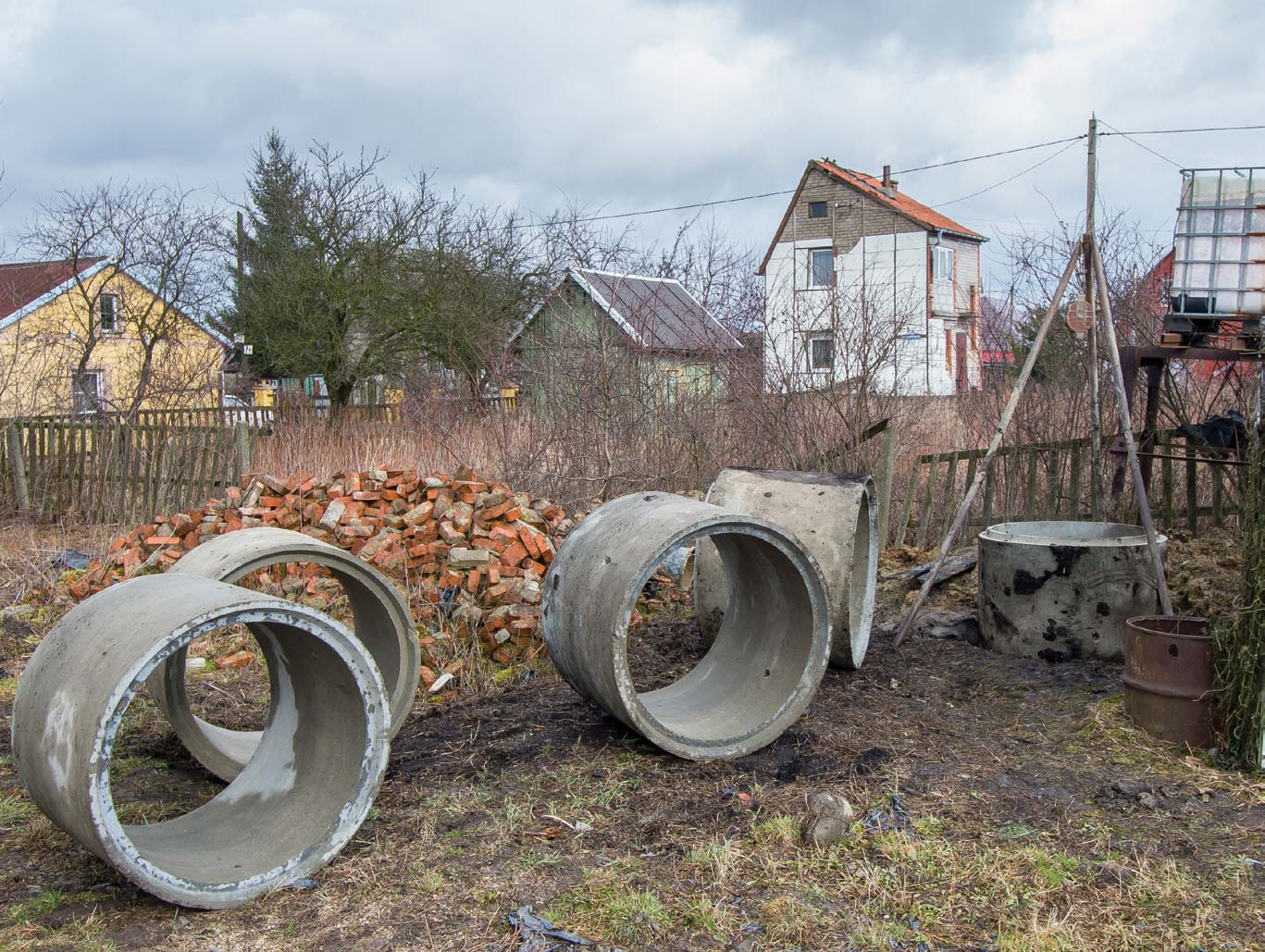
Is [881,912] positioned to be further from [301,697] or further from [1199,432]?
[1199,432]

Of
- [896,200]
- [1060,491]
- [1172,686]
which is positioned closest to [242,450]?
[1060,491]

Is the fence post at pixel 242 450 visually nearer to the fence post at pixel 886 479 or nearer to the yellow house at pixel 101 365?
the yellow house at pixel 101 365

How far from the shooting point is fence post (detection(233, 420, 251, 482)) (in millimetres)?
10883

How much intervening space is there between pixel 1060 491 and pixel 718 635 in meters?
4.28

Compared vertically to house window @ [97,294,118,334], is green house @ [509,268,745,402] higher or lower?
lower

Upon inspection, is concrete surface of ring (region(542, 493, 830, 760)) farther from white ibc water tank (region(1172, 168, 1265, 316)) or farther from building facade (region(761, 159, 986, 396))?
building facade (region(761, 159, 986, 396))

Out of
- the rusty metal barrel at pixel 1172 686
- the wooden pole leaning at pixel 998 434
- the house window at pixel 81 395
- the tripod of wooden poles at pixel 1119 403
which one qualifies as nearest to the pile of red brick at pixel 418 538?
the wooden pole leaning at pixel 998 434

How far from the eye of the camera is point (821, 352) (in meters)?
10.6

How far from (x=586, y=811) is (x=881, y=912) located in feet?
4.20

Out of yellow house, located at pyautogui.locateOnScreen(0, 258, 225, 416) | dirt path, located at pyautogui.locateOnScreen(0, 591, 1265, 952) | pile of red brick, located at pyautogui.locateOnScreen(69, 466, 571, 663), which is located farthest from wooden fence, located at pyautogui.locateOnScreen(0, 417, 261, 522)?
dirt path, located at pyautogui.locateOnScreen(0, 591, 1265, 952)

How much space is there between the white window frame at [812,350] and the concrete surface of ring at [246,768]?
22.3ft

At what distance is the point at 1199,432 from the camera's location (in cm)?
691

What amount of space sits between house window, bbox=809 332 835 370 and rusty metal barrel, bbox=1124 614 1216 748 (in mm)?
5554

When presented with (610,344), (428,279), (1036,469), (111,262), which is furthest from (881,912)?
(111,262)
